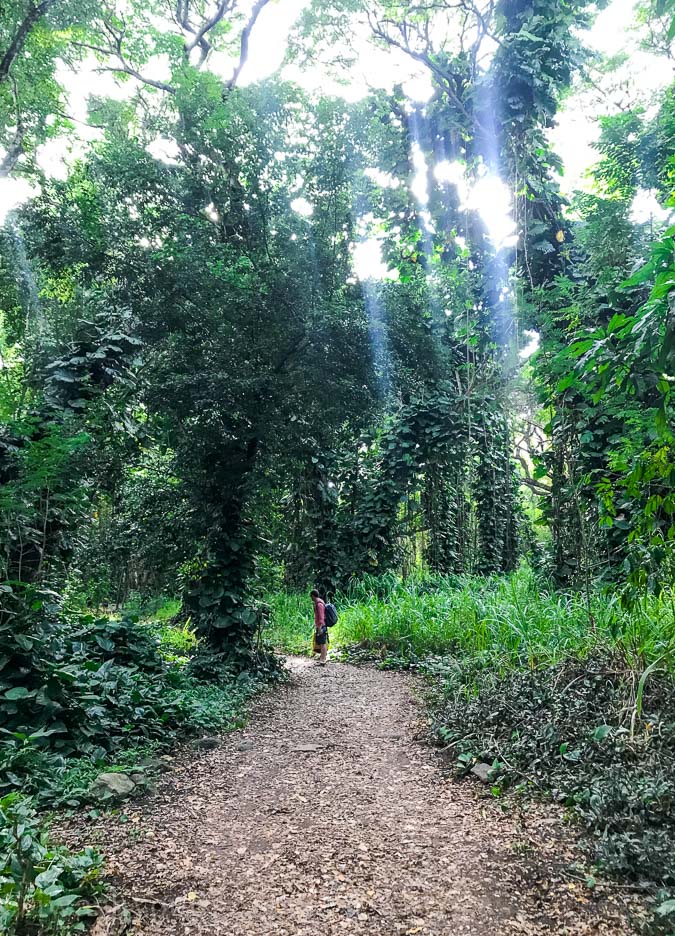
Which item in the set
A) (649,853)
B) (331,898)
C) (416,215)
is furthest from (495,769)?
(416,215)

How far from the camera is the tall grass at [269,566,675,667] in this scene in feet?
12.6

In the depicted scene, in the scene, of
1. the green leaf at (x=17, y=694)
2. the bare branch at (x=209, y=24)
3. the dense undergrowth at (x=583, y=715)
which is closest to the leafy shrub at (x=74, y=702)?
the green leaf at (x=17, y=694)

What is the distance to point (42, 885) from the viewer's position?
197 cm

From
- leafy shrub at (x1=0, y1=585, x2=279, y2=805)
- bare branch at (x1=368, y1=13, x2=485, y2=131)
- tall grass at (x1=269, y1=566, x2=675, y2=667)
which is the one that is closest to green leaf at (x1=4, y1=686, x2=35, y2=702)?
leafy shrub at (x1=0, y1=585, x2=279, y2=805)

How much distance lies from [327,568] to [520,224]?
25.9ft

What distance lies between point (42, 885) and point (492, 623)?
175 inches

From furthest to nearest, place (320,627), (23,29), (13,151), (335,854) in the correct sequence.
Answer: (13,151) → (23,29) → (320,627) → (335,854)

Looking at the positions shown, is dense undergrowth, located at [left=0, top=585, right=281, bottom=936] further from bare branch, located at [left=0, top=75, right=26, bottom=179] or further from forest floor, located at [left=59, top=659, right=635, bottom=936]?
bare branch, located at [left=0, top=75, right=26, bottom=179]

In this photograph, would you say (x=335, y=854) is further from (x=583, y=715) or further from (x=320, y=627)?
(x=320, y=627)

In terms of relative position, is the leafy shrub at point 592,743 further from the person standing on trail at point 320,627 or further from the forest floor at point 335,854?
the person standing on trail at point 320,627

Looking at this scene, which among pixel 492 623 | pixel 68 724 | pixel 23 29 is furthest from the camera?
pixel 23 29

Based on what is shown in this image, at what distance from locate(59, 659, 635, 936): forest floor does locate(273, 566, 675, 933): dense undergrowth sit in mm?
171

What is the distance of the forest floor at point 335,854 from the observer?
2.13 m

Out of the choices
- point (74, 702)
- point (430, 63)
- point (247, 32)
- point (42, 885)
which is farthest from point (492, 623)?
point (247, 32)
